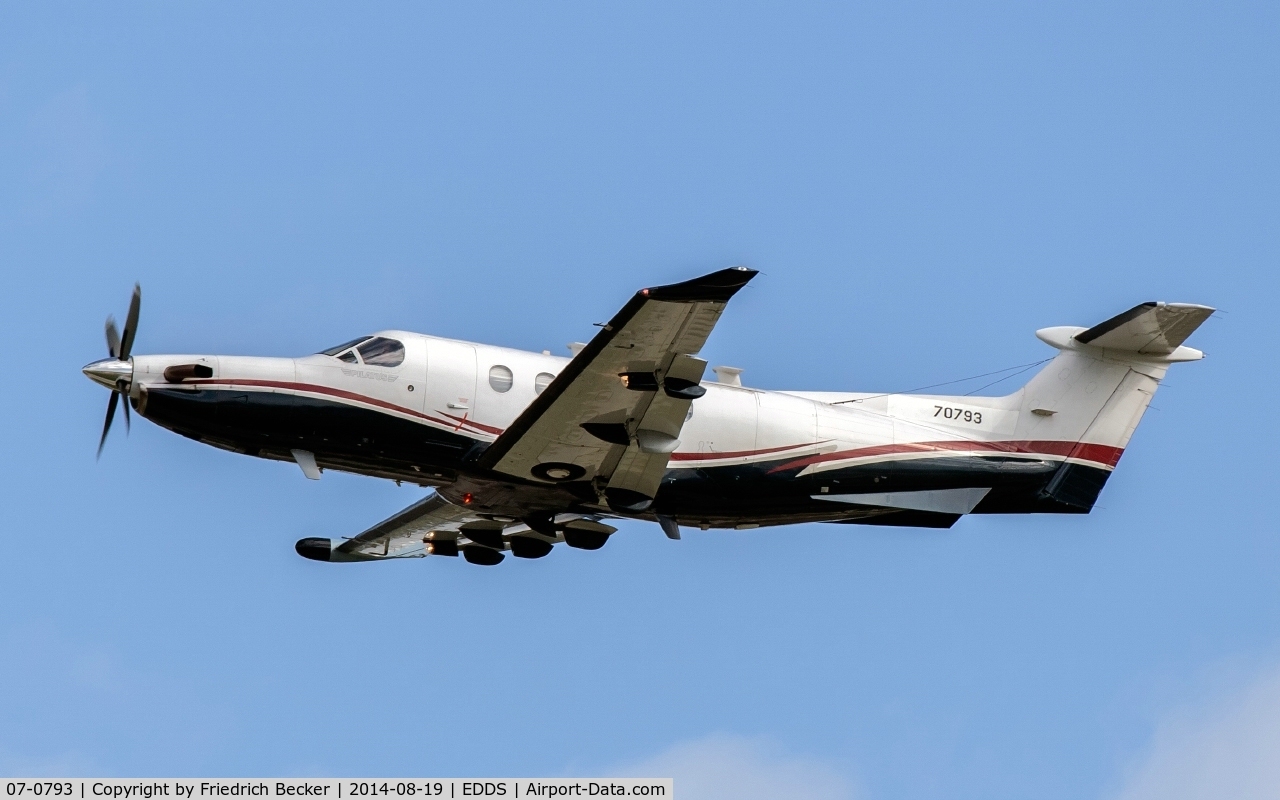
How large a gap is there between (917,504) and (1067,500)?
3.34 m

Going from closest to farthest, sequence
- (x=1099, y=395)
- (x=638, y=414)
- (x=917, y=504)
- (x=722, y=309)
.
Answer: (x=722, y=309), (x=638, y=414), (x=917, y=504), (x=1099, y=395)

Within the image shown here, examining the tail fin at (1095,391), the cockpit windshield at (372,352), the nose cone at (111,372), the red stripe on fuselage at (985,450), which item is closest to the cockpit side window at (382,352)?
the cockpit windshield at (372,352)

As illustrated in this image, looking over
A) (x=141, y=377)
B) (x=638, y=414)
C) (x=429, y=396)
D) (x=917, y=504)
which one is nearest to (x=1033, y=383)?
(x=917, y=504)

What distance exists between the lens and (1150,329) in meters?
35.4

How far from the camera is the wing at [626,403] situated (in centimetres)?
2808

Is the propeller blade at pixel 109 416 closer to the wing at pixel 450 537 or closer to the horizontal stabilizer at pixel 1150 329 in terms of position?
the wing at pixel 450 537

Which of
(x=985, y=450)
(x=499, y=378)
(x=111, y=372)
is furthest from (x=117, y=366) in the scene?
(x=985, y=450)

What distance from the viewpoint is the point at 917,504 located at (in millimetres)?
33938

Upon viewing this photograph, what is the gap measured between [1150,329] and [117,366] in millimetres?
20043

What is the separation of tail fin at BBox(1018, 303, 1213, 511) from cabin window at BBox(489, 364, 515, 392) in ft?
35.0

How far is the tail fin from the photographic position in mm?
35344

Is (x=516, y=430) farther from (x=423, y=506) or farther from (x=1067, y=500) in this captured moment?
(x=1067, y=500)
